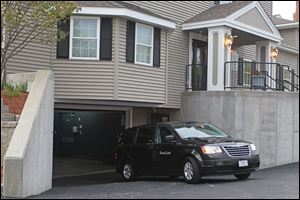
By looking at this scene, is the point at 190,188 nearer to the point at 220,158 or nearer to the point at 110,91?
the point at 220,158


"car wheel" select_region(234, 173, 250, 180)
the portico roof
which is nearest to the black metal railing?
the portico roof

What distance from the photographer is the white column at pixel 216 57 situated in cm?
2061

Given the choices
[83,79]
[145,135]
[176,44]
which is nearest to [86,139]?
[176,44]

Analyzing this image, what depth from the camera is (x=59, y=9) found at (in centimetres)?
1270

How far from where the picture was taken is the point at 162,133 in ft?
47.9

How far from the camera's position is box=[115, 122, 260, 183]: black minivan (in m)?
12.9

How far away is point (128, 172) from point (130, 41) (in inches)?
183

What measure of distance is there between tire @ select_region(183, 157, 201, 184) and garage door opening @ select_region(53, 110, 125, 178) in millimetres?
7710

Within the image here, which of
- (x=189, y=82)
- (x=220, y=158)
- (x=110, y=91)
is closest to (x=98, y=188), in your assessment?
(x=220, y=158)

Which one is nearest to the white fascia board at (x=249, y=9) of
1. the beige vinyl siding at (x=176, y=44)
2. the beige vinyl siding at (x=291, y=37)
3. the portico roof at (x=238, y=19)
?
the portico roof at (x=238, y=19)

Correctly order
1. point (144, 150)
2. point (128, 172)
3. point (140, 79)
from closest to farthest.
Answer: point (144, 150) → point (128, 172) → point (140, 79)

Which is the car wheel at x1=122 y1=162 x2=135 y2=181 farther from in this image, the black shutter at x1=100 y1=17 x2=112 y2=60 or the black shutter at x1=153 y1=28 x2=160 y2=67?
the black shutter at x1=153 y1=28 x2=160 y2=67

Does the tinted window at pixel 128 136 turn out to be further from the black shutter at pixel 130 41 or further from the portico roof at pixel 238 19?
the portico roof at pixel 238 19

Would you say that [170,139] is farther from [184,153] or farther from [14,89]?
[14,89]
